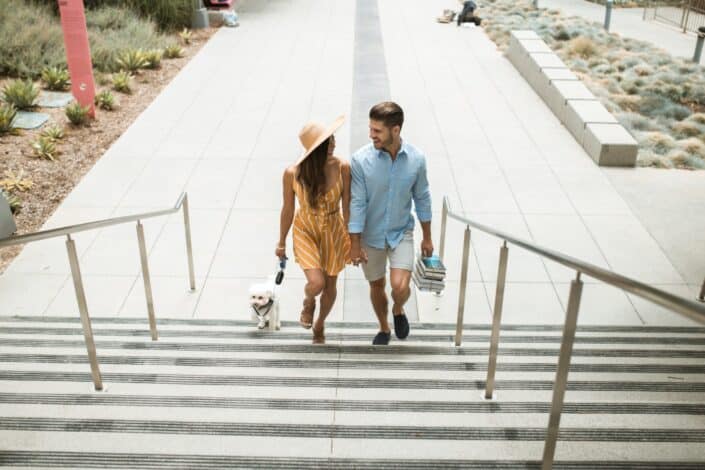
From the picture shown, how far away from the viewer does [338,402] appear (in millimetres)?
3404

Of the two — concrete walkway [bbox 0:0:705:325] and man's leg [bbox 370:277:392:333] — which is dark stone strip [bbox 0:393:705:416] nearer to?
man's leg [bbox 370:277:392:333]

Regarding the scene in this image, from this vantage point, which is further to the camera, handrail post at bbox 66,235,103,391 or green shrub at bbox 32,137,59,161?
green shrub at bbox 32,137,59,161

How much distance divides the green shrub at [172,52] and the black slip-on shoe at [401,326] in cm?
970

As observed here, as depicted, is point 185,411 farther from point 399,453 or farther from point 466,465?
point 466,465

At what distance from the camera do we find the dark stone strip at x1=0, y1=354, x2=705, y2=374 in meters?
3.89

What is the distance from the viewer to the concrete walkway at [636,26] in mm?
15684

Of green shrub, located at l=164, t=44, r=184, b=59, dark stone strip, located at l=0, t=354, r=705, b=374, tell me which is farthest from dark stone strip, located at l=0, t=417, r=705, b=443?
green shrub, located at l=164, t=44, r=184, b=59


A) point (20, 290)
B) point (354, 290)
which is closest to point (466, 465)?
point (354, 290)

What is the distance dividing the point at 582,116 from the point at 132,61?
23.9 ft

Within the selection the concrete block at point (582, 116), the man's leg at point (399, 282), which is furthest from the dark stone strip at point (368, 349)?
the concrete block at point (582, 116)

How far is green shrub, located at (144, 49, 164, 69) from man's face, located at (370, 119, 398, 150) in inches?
359

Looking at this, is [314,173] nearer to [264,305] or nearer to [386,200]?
[386,200]

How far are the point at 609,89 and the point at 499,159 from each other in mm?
4514

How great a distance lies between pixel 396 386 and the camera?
11.9ft
